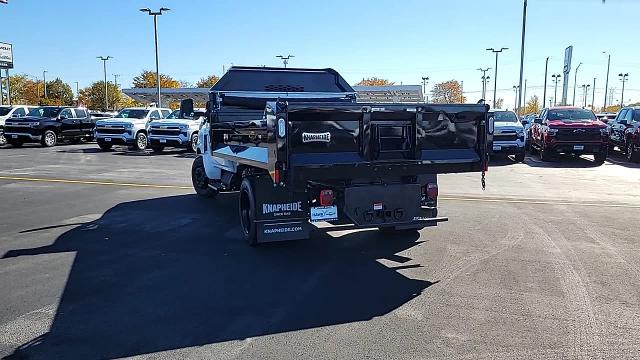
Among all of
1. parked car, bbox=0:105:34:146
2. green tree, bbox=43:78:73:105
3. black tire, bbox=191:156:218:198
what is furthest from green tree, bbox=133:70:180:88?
black tire, bbox=191:156:218:198

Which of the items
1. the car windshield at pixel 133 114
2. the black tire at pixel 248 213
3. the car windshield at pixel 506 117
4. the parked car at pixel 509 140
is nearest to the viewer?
the black tire at pixel 248 213

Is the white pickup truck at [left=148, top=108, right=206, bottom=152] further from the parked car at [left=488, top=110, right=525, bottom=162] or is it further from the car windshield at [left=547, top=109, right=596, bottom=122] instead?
the car windshield at [left=547, top=109, right=596, bottom=122]

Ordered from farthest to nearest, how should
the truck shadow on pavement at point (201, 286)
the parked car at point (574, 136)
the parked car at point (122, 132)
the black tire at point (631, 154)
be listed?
1. the parked car at point (122, 132)
2. the black tire at point (631, 154)
3. the parked car at point (574, 136)
4. the truck shadow on pavement at point (201, 286)

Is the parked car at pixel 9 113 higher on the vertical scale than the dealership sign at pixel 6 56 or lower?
lower

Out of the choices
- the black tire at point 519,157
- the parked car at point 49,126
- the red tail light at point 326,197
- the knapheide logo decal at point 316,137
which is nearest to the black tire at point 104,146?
the parked car at point 49,126

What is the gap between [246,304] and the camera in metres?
4.99

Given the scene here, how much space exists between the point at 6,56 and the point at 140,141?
34.2 m

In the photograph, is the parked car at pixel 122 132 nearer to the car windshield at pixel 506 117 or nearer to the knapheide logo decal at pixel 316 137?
the car windshield at pixel 506 117

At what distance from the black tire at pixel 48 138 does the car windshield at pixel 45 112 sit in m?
1.12

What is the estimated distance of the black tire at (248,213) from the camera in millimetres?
6906

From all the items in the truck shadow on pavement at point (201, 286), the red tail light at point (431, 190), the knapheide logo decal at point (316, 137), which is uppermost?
the knapheide logo decal at point (316, 137)

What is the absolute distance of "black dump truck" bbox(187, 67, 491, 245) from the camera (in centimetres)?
580

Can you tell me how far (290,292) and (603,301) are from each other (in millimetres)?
2962

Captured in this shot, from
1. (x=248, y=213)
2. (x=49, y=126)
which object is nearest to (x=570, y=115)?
(x=248, y=213)
